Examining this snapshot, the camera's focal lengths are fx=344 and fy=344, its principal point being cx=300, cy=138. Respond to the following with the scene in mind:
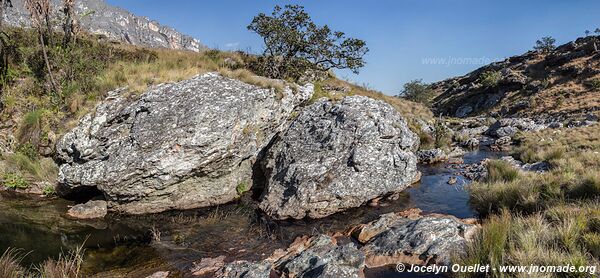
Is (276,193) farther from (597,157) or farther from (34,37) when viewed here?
(34,37)

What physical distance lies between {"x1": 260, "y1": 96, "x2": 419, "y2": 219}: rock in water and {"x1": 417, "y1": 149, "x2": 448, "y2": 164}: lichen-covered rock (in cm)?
611

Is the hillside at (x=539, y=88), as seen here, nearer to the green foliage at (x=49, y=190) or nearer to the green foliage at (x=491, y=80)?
the green foliage at (x=491, y=80)

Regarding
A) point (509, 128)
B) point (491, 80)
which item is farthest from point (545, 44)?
point (509, 128)

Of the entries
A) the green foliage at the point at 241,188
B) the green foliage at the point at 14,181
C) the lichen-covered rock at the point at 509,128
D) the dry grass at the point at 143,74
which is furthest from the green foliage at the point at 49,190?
the lichen-covered rock at the point at 509,128

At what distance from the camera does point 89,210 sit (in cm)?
1124

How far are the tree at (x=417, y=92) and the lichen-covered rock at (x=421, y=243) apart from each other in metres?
86.6

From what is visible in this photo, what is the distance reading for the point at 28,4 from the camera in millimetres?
16500

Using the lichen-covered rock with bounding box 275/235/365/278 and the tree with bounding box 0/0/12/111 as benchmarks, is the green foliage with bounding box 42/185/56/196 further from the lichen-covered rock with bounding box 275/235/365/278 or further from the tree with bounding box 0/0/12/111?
the lichen-covered rock with bounding box 275/235/365/278

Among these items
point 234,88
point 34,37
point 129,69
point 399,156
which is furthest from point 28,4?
point 399,156

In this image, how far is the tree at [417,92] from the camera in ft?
298

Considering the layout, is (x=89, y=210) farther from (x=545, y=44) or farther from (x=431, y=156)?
(x=545, y=44)

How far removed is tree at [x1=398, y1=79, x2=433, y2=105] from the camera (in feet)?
Result: 298

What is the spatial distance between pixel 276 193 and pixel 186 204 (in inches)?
127

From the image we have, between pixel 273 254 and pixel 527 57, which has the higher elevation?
pixel 527 57
